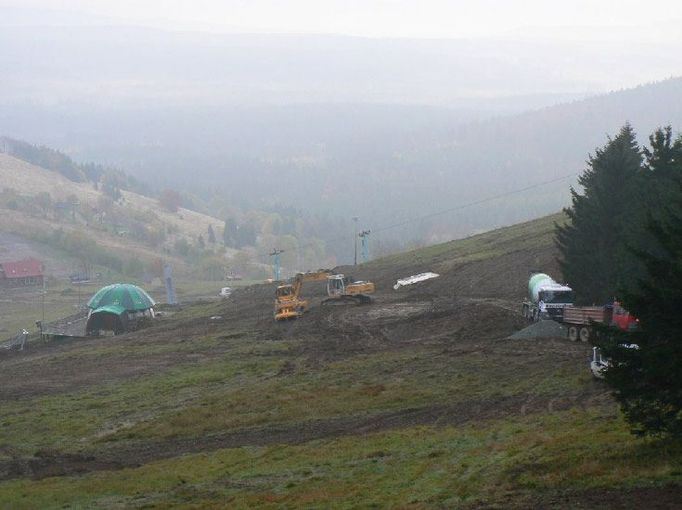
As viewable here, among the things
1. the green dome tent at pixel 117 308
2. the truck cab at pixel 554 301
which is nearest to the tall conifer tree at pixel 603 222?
the truck cab at pixel 554 301

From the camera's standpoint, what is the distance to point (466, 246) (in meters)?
106

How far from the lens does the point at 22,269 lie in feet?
497

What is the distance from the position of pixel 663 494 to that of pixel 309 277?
6258 cm

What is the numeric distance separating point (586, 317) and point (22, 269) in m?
119

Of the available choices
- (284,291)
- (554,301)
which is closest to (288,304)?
(284,291)

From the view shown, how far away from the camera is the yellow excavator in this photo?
7238cm

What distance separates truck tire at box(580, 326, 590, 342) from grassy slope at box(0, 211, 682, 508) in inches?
47.1

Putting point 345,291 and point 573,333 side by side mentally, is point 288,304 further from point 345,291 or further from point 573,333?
point 573,333

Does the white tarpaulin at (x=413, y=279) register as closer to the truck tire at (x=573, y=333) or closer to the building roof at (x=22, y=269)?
the truck tire at (x=573, y=333)

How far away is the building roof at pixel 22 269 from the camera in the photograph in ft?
492

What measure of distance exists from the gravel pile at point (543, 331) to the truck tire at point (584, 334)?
2.02 m

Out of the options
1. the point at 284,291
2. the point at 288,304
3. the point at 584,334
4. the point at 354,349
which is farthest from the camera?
the point at 284,291

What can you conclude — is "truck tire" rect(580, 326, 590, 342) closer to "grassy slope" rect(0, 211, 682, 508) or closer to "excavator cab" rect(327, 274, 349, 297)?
"grassy slope" rect(0, 211, 682, 508)

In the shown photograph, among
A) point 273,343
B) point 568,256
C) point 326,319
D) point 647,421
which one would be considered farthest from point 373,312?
point 647,421
